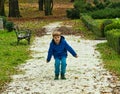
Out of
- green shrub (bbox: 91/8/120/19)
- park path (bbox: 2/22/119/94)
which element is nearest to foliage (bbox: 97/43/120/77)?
park path (bbox: 2/22/119/94)

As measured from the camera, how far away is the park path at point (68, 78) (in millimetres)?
11531

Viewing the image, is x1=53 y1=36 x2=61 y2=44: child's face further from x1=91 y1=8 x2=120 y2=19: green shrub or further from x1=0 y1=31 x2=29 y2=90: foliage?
x1=91 y1=8 x2=120 y2=19: green shrub

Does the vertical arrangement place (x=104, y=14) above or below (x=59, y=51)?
below

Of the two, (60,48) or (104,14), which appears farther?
(104,14)

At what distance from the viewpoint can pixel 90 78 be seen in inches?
515

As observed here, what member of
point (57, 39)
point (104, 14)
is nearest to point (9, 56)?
point (57, 39)

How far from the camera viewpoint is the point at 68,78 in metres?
13.2

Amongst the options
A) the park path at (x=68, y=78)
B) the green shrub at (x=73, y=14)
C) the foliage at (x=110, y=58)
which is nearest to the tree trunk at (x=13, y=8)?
the green shrub at (x=73, y=14)

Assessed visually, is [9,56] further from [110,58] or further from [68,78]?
[68,78]

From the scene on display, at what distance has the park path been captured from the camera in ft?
37.8

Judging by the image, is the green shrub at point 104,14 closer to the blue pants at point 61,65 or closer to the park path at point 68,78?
the park path at point 68,78

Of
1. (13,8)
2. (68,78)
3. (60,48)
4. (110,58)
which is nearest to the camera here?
(60,48)

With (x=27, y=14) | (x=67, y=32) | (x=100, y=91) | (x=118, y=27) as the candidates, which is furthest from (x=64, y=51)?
(x=27, y=14)

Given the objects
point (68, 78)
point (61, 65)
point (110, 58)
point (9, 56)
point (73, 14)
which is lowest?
point (73, 14)
